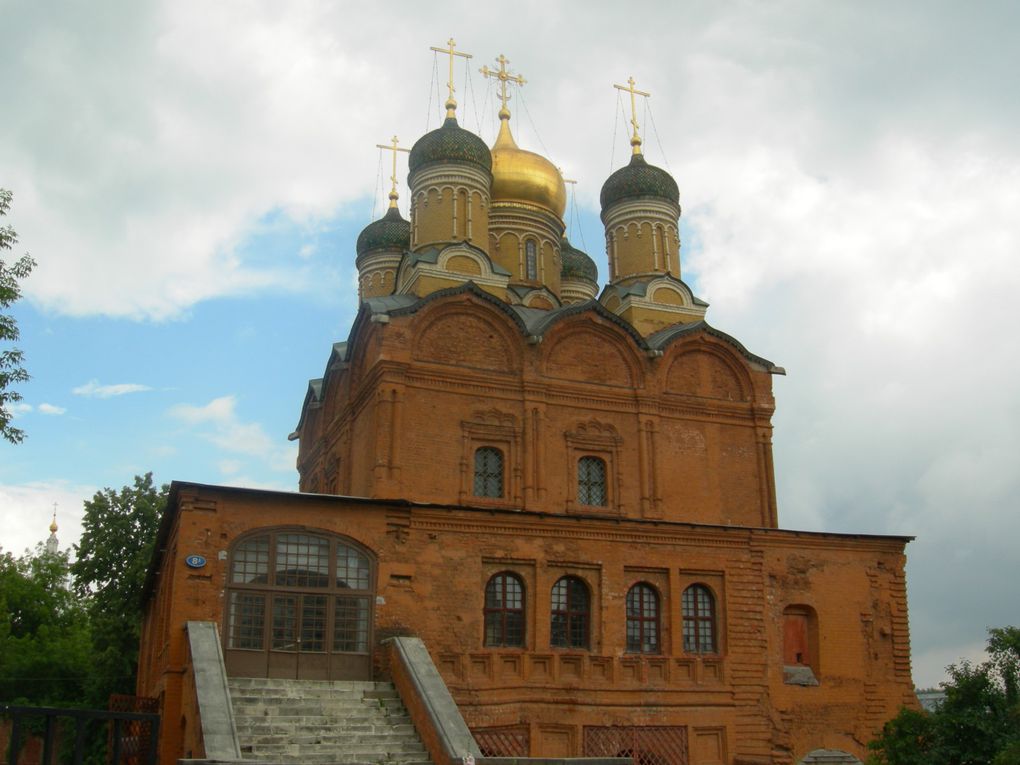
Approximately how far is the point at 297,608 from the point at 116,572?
1643 centimetres

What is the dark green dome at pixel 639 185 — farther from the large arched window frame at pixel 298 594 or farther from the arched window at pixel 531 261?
the large arched window frame at pixel 298 594

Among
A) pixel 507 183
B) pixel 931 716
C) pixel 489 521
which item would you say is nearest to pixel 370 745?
pixel 489 521

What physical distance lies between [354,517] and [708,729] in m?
7.74

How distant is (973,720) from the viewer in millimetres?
15422

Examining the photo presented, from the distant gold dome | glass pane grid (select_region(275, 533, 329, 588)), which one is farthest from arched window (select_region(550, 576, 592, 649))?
the distant gold dome

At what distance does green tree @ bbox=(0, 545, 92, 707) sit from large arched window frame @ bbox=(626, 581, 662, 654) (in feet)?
64.4

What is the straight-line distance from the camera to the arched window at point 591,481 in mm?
23094

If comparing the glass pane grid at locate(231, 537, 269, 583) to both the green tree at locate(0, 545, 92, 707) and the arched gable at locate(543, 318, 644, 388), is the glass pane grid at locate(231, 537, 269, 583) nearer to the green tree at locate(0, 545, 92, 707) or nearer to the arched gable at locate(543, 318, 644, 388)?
the arched gable at locate(543, 318, 644, 388)

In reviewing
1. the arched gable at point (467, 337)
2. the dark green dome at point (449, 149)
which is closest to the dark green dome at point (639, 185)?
the dark green dome at point (449, 149)

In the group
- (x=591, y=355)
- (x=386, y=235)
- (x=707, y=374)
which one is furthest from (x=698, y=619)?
(x=386, y=235)

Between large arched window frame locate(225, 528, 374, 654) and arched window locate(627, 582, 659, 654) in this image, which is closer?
large arched window frame locate(225, 528, 374, 654)

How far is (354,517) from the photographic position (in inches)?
680

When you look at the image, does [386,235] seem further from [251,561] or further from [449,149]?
[251,561]

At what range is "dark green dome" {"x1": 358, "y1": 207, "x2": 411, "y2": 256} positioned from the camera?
3238 cm
